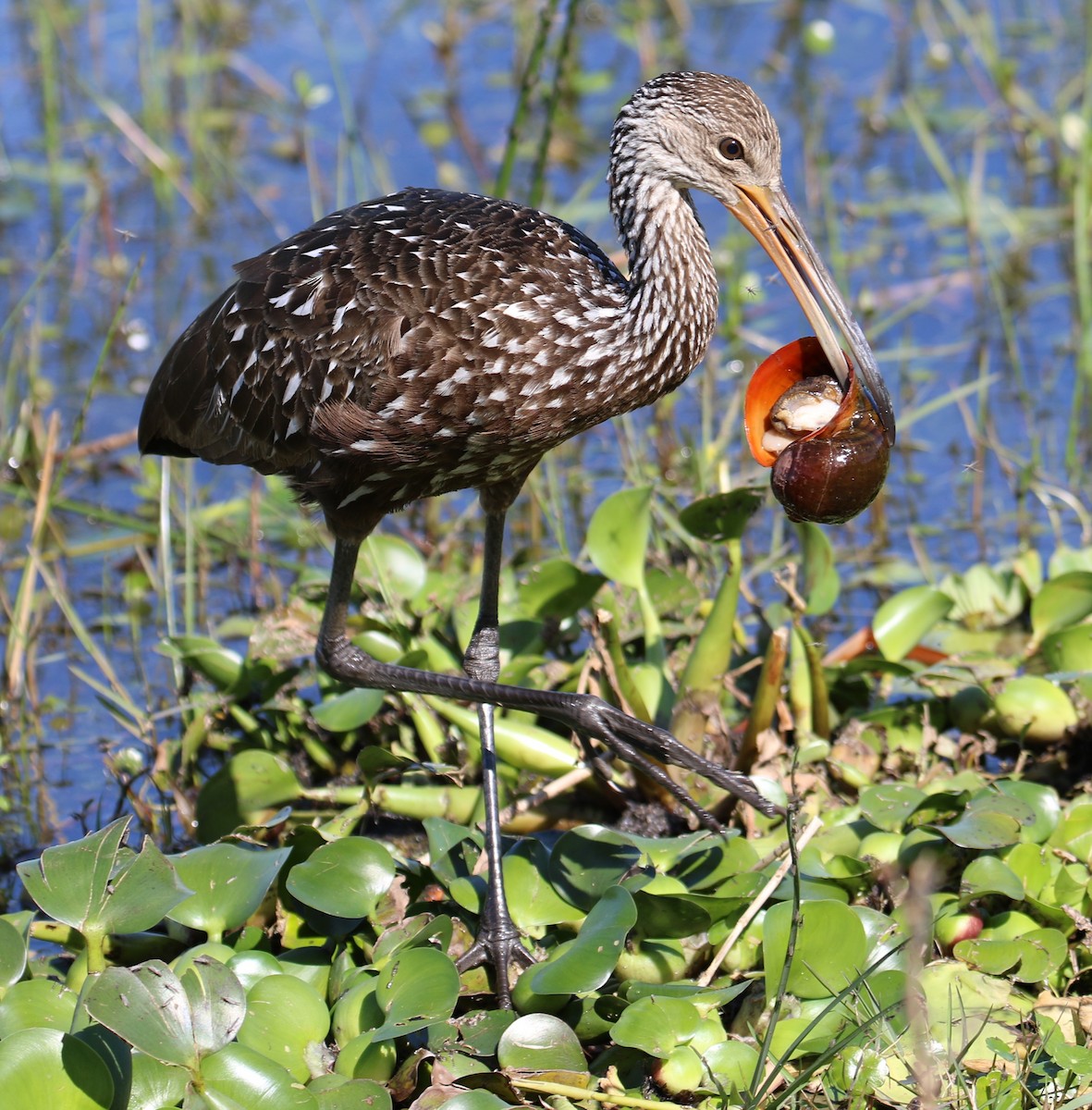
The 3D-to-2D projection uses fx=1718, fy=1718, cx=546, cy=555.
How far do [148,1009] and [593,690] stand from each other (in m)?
1.76

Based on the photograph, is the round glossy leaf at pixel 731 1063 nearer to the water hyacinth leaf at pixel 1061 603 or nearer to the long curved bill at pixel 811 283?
the long curved bill at pixel 811 283

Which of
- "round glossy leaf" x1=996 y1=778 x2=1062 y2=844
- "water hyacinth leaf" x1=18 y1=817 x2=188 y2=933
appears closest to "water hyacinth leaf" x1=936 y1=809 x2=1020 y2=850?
"round glossy leaf" x1=996 y1=778 x2=1062 y2=844

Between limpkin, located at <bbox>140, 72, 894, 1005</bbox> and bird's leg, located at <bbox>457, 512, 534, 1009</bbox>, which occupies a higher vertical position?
limpkin, located at <bbox>140, 72, 894, 1005</bbox>

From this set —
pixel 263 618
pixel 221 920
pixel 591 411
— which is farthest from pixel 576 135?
pixel 221 920

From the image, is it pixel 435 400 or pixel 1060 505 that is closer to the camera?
pixel 435 400

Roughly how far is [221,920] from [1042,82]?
22.4ft

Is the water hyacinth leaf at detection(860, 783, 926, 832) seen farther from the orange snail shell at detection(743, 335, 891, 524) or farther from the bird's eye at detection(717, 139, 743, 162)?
the bird's eye at detection(717, 139, 743, 162)

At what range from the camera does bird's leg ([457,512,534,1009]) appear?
4105 millimetres

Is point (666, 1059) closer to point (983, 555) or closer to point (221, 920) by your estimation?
point (221, 920)

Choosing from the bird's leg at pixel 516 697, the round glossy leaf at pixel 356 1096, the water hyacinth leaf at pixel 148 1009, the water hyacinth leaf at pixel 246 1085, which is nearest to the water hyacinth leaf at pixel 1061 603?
the bird's leg at pixel 516 697

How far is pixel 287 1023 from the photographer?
12.1 ft

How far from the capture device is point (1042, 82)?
351 inches

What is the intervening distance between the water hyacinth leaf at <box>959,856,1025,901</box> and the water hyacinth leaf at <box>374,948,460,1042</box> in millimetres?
1163

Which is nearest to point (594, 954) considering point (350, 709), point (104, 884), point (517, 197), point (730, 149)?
point (104, 884)
